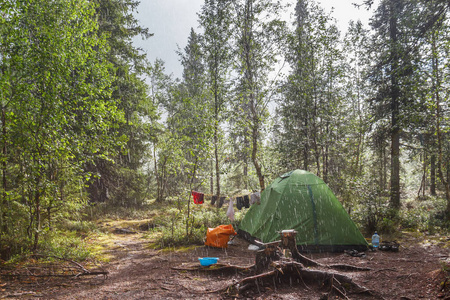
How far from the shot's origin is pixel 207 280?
5.32 metres

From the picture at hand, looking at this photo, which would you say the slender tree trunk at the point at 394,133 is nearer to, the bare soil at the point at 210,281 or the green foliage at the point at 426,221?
the green foliage at the point at 426,221

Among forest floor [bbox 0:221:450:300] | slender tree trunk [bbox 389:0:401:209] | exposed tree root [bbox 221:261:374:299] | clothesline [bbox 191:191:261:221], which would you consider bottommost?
forest floor [bbox 0:221:450:300]

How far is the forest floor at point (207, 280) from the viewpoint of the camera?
13.8ft

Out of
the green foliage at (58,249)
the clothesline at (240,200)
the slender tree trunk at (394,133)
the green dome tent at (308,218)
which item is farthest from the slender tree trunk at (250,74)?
the green foliage at (58,249)

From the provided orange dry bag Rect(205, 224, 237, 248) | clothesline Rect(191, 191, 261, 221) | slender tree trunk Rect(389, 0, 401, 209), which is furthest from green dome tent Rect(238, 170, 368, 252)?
slender tree trunk Rect(389, 0, 401, 209)

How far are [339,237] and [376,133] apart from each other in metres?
9.37

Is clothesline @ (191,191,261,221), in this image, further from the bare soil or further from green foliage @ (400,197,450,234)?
green foliage @ (400,197,450,234)

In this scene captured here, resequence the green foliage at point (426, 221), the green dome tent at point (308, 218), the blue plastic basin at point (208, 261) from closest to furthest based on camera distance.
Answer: the blue plastic basin at point (208, 261) < the green dome tent at point (308, 218) < the green foliage at point (426, 221)

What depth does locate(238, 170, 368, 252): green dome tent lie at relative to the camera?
7.34 m

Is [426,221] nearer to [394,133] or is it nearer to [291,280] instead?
[394,133]

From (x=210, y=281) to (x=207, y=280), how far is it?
0.33 ft

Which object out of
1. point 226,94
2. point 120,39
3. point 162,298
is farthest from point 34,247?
point 120,39

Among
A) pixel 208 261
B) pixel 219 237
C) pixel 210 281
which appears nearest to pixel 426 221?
pixel 219 237

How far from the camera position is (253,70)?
42.4 feet
